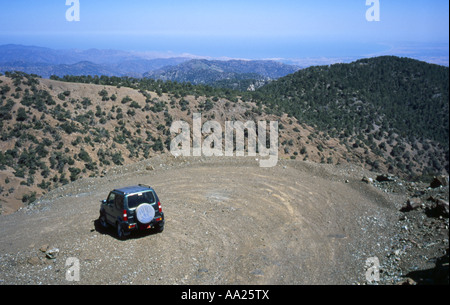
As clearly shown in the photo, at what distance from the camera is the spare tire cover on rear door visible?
10.4 metres

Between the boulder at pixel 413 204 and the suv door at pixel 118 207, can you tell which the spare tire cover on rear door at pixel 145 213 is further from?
the boulder at pixel 413 204

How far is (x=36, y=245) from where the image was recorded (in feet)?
35.8

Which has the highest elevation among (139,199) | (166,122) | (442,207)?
(166,122)

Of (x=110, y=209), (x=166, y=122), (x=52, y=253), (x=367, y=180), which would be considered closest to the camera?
(x=52, y=253)

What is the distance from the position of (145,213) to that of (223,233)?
2.68m

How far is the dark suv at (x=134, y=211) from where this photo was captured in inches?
414

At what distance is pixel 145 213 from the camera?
10492 millimetres

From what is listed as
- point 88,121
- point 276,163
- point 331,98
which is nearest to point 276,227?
point 276,163

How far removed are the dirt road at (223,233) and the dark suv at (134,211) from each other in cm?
48

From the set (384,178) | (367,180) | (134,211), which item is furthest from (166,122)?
(134,211)

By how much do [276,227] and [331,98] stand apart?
141 feet

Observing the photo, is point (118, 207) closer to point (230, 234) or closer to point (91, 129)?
point (230, 234)

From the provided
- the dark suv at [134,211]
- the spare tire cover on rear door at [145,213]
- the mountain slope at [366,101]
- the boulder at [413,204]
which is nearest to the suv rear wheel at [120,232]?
the dark suv at [134,211]
